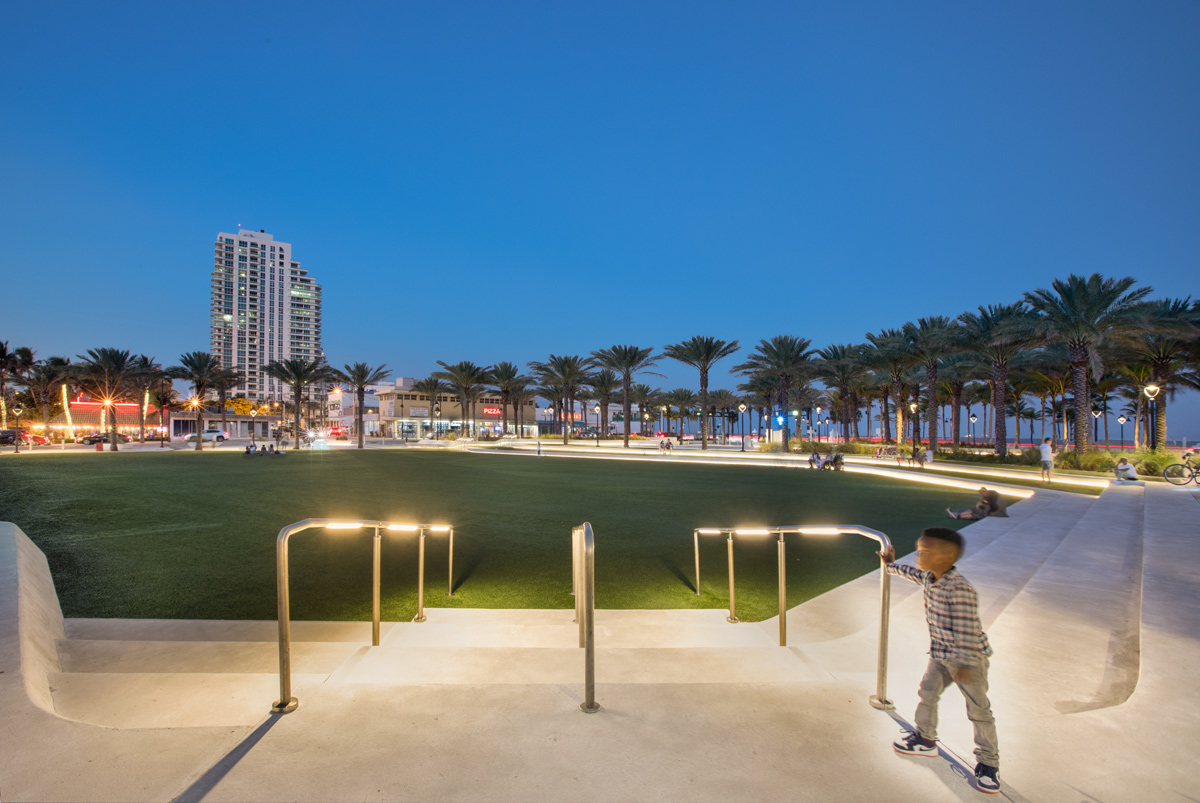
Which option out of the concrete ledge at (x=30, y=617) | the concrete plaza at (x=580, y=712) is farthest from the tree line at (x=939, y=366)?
the concrete ledge at (x=30, y=617)

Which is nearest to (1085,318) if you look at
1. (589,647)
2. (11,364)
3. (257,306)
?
(589,647)

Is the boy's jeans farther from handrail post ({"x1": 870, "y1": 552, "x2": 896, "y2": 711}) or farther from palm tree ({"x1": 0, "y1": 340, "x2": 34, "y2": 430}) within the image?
palm tree ({"x1": 0, "y1": 340, "x2": 34, "y2": 430})

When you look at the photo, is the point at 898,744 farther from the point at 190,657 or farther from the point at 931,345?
the point at 931,345

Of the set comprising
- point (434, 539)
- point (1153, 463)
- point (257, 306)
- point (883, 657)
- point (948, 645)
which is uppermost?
point (257, 306)

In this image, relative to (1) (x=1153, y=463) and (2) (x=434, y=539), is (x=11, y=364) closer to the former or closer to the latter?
(2) (x=434, y=539)

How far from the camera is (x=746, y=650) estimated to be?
4.15m

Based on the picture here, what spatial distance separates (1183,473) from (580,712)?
70.0 ft

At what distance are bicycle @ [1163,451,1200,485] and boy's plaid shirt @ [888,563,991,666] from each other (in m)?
19.4

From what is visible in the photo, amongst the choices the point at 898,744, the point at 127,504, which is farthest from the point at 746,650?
the point at 127,504

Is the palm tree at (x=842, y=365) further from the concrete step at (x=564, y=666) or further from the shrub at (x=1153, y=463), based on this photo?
the concrete step at (x=564, y=666)

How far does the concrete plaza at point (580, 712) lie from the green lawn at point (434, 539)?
1.02 m

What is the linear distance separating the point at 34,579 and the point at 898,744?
776 cm

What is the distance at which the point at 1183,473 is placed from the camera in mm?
16125

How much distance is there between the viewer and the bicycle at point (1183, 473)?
623 inches
